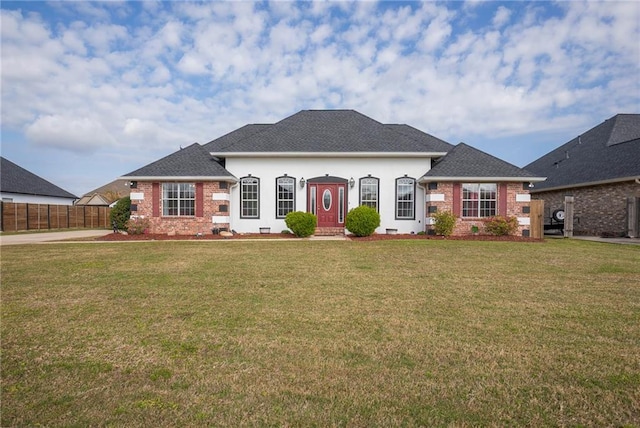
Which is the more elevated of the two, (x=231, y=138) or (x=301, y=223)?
(x=231, y=138)

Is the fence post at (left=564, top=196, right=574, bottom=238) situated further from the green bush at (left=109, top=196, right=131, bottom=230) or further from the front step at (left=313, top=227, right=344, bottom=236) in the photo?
the green bush at (left=109, top=196, right=131, bottom=230)

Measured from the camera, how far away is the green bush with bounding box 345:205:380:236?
1543cm

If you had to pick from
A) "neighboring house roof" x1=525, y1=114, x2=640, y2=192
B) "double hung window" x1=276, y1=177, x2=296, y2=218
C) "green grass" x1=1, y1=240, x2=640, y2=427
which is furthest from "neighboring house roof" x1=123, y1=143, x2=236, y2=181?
"neighboring house roof" x1=525, y1=114, x2=640, y2=192

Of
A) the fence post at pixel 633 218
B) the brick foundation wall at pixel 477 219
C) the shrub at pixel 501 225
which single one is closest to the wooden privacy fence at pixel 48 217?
the brick foundation wall at pixel 477 219

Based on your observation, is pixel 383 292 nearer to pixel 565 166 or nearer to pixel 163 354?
pixel 163 354

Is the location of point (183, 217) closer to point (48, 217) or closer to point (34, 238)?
point (34, 238)

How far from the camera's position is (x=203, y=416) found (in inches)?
102

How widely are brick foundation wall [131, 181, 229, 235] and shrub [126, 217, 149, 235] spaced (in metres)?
0.20

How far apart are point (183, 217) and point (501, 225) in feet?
50.5

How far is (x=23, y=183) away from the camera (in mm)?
28547

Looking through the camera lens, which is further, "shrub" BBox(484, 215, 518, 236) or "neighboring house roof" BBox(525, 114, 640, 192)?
"neighboring house roof" BBox(525, 114, 640, 192)

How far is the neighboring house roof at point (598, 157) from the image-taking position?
720 inches

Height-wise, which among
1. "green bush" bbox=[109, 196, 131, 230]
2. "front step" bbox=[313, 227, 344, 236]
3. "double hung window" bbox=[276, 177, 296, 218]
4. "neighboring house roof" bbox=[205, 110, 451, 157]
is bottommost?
"front step" bbox=[313, 227, 344, 236]

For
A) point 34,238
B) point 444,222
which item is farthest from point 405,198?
point 34,238
